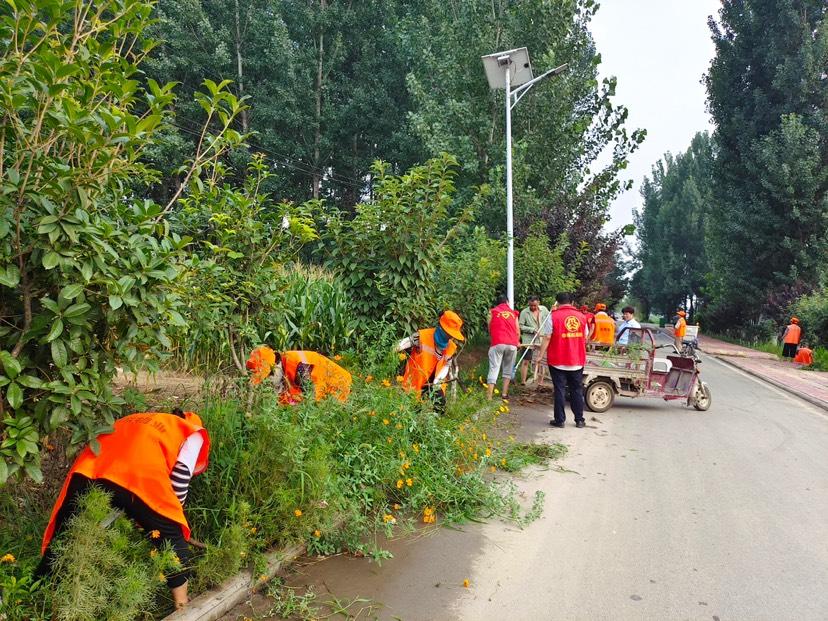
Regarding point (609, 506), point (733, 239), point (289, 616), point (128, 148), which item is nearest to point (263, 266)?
point (128, 148)

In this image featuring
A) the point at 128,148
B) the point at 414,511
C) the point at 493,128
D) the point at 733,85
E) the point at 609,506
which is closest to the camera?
the point at 128,148

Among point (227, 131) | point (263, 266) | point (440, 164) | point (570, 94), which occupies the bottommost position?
point (263, 266)

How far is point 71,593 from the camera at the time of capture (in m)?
2.77

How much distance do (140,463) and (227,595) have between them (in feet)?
3.13

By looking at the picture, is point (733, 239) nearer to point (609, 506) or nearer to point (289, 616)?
point (609, 506)

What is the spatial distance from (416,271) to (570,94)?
1170 centimetres

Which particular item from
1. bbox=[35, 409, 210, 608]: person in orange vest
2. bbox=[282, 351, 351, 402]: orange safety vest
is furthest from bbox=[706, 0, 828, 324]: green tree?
bbox=[35, 409, 210, 608]: person in orange vest

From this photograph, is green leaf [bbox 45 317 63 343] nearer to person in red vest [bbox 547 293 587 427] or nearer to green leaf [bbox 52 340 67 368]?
green leaf [bbox 52 340 67 368]

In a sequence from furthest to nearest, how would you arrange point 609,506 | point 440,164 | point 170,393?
Result: point 440,164 → point 170,393 → point 609,506

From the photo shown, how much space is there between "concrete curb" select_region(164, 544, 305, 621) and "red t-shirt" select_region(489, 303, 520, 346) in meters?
6.15

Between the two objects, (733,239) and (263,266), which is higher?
(733,239)

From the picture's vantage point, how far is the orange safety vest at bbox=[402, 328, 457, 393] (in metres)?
6.64

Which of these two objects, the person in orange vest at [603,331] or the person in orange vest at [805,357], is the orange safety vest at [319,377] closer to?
the person in orange vest at [603,331]

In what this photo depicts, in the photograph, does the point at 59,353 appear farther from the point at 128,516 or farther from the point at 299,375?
the point at 299,375
